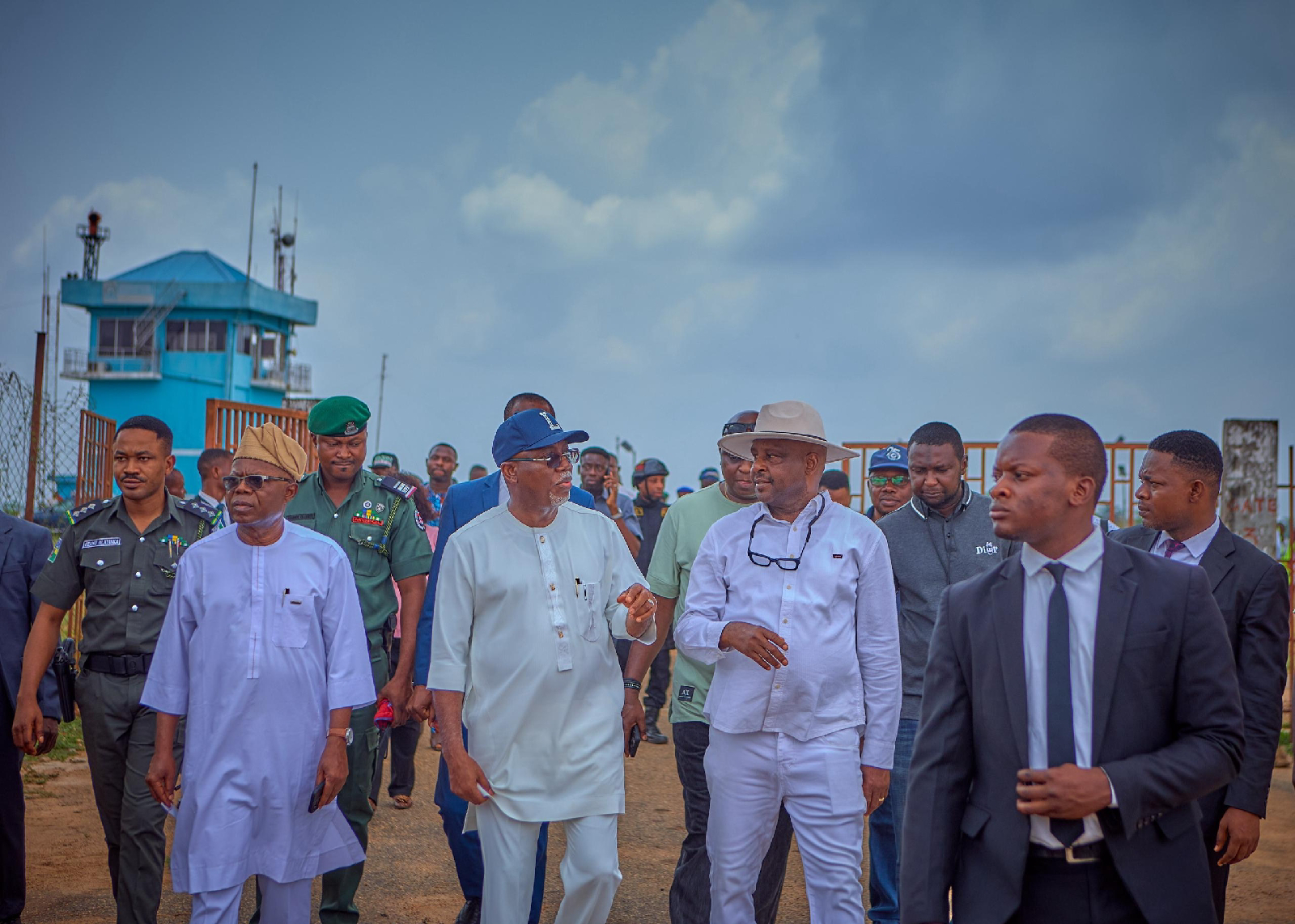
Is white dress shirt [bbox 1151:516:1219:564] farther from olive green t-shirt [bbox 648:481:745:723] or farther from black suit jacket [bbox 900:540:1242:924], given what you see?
olive green t-shirt [bbox 648:481:745:723]

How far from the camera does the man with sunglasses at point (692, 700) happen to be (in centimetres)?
490

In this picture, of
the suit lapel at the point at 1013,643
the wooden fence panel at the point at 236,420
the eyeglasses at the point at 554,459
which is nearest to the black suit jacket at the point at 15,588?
the eyeglasses at the point at 554,459

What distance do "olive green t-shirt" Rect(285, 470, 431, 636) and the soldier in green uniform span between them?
582 millimetres

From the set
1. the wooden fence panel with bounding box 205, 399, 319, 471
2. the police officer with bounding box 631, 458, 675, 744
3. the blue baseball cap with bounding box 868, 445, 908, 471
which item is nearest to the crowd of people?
the blue baseball cap with bounding box 868, 445, 908, 471

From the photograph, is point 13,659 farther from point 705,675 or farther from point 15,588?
point 705,675

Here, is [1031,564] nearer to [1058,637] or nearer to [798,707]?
[1058,637]

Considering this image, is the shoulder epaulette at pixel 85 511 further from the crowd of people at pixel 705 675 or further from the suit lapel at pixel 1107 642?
the suit lapel at pixel 1107 642

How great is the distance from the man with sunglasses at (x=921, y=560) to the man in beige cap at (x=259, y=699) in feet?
8.13

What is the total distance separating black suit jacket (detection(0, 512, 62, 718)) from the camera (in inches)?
218

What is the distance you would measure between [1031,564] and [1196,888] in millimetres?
868

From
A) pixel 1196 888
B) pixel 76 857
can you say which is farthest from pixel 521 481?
pixel 76 857

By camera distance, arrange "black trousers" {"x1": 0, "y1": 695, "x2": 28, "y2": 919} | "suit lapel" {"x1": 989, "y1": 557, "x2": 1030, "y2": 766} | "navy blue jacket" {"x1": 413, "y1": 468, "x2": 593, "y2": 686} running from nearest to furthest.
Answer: "suit lapel" {"x1": 989, "y1": 557, "x2": 1030, "y2": 766} → "black trousers" {"x1": 0, "y1": 695, "x2": 28, "y2": 919} → "navy blue jacket" {"x1": 413, "y1": 468, "x2": 593, "y2": 686}

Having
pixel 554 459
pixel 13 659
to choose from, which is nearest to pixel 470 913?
pixel 554 459

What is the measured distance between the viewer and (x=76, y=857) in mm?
6887
